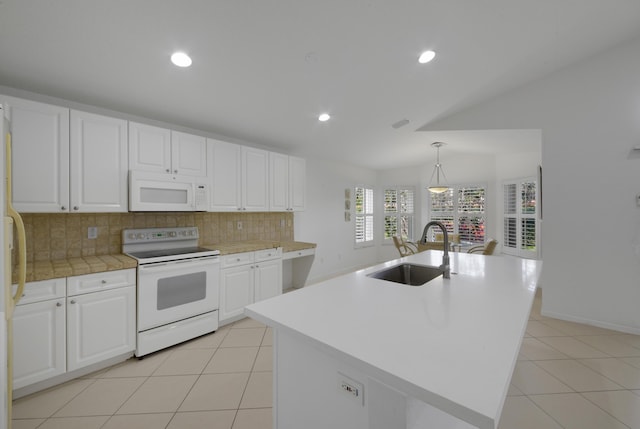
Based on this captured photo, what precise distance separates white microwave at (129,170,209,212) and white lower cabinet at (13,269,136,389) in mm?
630

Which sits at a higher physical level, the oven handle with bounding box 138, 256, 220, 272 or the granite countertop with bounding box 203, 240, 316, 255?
the granite countertop with bounding box 203, 240, 316, 255

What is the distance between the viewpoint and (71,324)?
1925 millimetres

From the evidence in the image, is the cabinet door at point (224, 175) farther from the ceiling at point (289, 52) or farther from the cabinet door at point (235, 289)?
the cabinet door at point (235, 289)

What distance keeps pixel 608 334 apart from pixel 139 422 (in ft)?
14.0

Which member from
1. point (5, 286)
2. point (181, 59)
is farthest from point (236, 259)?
point (181, 59)

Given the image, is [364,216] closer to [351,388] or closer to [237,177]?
[237,177]

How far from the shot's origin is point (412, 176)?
19.9 ft

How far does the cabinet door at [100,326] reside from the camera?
194 cm

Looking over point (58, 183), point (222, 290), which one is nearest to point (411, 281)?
point (222, 290)

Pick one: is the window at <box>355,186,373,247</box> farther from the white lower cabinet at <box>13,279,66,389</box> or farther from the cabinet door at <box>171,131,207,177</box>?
the white lower cabinet at <box>13,279,66,389</box>

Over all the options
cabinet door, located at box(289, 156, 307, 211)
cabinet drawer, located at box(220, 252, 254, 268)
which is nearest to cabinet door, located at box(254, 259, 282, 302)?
cabinet drawer, located at box(220, 252, 254, 268)

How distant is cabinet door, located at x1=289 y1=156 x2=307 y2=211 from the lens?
3.84 metres

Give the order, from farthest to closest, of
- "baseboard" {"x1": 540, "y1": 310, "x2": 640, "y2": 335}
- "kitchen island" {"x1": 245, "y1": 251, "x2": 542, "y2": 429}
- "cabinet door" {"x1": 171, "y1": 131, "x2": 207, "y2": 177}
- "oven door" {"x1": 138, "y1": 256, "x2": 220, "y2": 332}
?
1. "baseboard" {"x1": 540, "y1": 310, "x2": 640, "y2": 335}
2. "cabinet door" {"x1": 171, "y1": 131, "x2": 207, "y2": 177}
3. "oven door" {"x1": 138, "y1": 256, "x2": 220, "y2": 332}
4. "kitchen island" {"x1": 245, "y1": 251, "x2": 542, "y2": 429}

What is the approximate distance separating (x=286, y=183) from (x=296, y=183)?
19 centimetres
